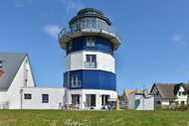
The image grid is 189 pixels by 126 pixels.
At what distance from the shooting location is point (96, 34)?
2942cm

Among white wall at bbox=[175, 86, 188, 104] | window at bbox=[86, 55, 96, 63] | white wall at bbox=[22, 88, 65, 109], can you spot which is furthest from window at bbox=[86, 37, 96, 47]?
white wall at bbox=[175, 86, 188, 104]

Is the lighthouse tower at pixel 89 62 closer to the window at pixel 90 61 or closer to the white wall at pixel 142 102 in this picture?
the window at pixel 90 61

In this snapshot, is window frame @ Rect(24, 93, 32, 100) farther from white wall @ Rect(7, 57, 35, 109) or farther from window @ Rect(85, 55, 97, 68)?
window @ Rect(85, 55, 97, 68)

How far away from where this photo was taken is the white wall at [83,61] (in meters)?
29.0

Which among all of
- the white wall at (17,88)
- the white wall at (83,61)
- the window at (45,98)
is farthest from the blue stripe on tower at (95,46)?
the white wall at (17,88)

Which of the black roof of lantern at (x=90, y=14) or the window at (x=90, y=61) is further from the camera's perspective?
the black roof of lantern at (x=90, y=14)

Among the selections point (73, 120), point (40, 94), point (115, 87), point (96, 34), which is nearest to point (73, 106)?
point (40, 94)

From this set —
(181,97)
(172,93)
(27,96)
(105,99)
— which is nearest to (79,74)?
(105,99)

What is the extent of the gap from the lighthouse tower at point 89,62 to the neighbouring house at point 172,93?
2424cm

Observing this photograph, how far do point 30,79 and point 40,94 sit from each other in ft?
25.0

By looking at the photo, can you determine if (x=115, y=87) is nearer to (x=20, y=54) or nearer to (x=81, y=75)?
(x=81, y=75)

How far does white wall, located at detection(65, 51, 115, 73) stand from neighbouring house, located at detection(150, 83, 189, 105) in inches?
972

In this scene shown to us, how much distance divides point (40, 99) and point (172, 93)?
34.9 meters

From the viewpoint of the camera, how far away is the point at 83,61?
94.8 ft
